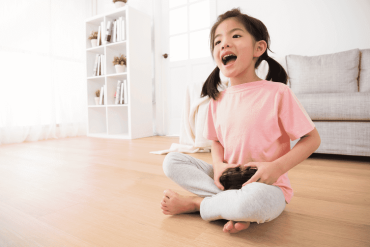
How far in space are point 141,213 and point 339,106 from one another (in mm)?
1364

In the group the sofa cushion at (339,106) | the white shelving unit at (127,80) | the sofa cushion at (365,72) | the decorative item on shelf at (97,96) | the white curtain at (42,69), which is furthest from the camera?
the decorative item on shelf at (97,96)

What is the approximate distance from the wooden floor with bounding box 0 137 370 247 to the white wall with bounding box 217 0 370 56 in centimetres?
133

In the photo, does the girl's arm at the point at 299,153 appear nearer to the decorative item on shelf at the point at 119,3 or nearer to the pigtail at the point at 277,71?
the pigtail at the point at 277,71

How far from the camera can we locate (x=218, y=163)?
0.69 metres

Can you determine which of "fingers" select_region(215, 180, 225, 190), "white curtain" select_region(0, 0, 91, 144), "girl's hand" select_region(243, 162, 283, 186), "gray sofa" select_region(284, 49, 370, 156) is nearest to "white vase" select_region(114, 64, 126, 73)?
"white curtain" select_region(0, 0, 91, 144)

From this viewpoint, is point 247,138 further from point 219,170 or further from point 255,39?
point 255,39

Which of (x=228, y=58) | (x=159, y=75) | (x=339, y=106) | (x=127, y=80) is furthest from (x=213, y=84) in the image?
(x=159, y=75)

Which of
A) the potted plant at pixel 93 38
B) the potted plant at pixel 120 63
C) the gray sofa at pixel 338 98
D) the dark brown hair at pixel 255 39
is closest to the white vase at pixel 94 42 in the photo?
the potted plant at pixel 93 38

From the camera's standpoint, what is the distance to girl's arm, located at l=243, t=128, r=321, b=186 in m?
0.55

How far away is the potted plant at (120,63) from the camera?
281 cm

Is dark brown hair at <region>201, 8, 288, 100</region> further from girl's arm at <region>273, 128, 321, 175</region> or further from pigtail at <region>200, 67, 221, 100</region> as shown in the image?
girl's arm at <region>273, 128, 321, 175</region>

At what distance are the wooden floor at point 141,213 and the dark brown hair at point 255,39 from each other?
1.31 ft

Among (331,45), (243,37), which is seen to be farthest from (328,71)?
(243,37)

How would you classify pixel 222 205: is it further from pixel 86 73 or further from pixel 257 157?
pixel 86 73
